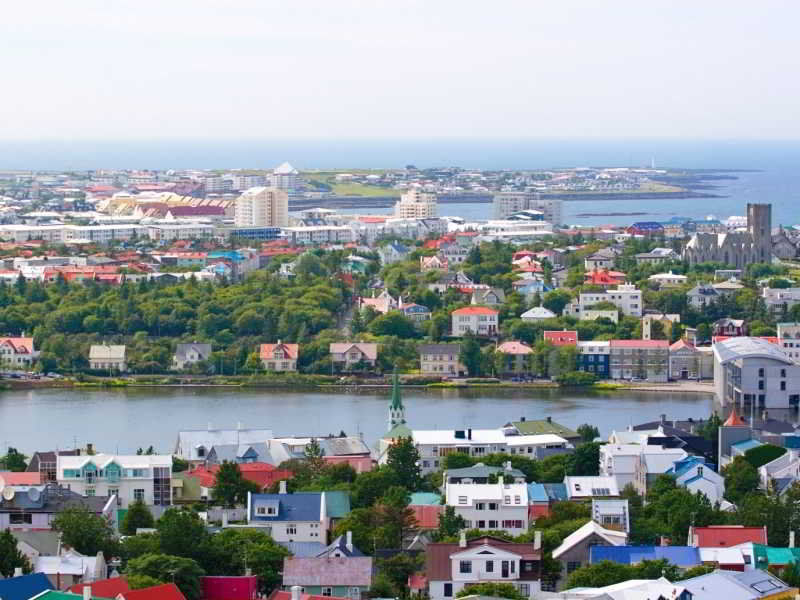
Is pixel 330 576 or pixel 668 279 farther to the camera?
pixel 668 279

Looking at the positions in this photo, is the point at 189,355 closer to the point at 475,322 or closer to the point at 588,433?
the point at 475,322

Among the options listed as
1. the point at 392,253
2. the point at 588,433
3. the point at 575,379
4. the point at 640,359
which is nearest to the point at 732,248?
the point at 392,253

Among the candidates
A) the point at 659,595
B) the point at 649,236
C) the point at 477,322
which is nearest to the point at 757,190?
the point at 649,236

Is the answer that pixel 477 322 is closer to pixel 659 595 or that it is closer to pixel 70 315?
pixel 70 315

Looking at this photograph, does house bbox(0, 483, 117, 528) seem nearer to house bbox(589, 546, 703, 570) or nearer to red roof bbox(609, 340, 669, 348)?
house bbox(589, 546, 703, 570)

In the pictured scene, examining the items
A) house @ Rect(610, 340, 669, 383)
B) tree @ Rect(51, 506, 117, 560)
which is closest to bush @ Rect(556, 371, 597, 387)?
house @ Rect(610, 340, 669, 383)

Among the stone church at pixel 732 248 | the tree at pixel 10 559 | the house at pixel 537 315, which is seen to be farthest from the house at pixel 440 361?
the tree at pixel 10 559

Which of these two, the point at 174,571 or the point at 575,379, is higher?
the point at 174,571
